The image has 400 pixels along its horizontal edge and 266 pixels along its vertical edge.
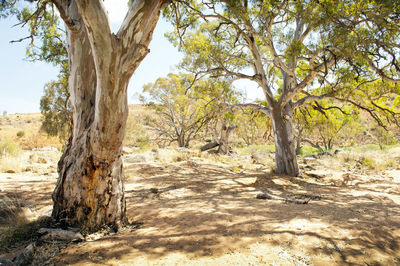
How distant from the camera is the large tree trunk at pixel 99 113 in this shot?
268 cm

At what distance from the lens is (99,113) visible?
282 cm

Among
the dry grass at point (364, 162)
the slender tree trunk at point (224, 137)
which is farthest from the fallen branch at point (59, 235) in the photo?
the slender tree trunk at point (224, 137)

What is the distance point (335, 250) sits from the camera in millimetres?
2217

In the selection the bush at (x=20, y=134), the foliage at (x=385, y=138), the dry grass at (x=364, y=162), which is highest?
the bush at (x=20, y=134)

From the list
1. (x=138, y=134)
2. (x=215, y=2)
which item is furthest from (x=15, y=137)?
(x=215, y=2)

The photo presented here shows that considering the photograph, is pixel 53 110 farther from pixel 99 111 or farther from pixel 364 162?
pixel 364 162

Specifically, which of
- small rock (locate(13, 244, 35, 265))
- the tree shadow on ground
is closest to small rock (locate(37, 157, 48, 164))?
the tree shadow on ground

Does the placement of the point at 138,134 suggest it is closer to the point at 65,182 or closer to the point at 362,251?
the point at 65,182

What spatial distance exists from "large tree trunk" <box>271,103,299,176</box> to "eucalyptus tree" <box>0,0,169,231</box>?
6.18 m

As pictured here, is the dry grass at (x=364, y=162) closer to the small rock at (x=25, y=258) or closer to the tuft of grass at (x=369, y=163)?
the tuft of grass at (x=369, y=163)

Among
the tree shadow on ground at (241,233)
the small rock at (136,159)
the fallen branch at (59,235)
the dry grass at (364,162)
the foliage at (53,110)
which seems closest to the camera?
the tree shadow on ground at (241,233)

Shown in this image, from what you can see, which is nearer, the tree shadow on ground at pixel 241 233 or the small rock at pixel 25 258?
the small rock at pixel 25 258

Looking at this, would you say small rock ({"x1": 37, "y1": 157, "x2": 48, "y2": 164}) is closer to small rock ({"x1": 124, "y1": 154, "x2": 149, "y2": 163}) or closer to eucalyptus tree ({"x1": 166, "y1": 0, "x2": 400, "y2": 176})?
small rock ({"x1": 124, "y1": 154, "x2": 149, "y2": 163})

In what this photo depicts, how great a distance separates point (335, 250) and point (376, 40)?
19.0 ft
